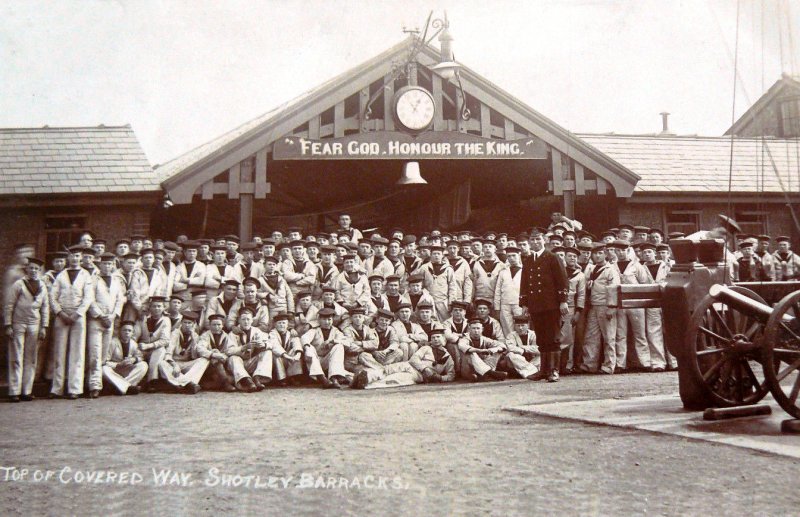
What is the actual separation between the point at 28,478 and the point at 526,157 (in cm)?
1000

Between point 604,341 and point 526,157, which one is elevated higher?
point 526,157

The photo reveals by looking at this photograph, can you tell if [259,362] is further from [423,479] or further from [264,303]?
[423,479]

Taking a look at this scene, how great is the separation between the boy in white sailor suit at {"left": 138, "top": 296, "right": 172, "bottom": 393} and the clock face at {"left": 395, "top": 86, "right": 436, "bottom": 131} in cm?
510

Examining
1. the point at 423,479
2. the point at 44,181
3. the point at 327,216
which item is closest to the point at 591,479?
the point at 423,479

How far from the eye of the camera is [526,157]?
1275cm

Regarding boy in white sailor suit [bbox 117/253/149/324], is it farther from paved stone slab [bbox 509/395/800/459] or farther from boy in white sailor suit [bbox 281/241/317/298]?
paved stone slab [bbox 509/395/800/459]

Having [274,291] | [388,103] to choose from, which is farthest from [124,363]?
[388,103]

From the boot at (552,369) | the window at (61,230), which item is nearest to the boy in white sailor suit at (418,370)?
the boot at (552,369)

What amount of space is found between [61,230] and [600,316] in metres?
9.09

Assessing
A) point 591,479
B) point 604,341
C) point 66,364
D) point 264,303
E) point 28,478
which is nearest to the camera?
point 591,479

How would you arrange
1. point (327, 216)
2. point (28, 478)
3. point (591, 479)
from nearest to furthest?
point (591, 479) → point (28, 478) → point (327, 216)

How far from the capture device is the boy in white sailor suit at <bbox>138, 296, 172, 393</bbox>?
918 centimetres

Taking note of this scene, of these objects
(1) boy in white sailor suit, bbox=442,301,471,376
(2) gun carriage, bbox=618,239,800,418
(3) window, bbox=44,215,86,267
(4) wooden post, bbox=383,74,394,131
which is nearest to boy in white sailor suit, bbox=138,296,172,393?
(1) boy in white sailor suit, bbox=442,301,471,376

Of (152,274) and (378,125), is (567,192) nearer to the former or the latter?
(378,125)
